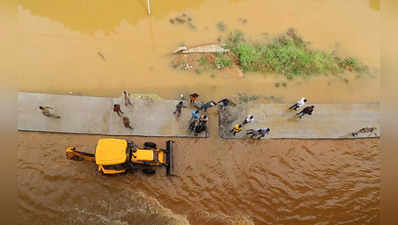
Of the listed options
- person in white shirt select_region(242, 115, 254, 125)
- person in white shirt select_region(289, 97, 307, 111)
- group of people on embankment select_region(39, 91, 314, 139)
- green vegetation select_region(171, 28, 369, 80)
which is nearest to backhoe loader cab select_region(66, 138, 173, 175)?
group of people on embankment select_region(39, 91, 314, 139)

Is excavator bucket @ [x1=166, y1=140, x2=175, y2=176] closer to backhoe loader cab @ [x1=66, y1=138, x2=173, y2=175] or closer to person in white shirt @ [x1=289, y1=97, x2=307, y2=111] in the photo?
backhoe loader cab @ [x1=66, y1=138, x2=173, y2=175]

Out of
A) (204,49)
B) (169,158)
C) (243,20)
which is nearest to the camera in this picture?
(169,158)

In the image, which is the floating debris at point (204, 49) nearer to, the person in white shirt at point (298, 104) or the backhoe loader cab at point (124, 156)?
the person in white shirt at point (298, 104)

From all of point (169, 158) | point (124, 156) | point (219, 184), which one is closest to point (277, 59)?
point (219, 184)

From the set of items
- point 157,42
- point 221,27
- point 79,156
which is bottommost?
point 79,156

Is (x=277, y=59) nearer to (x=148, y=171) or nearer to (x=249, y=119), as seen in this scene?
(x=249, y=119)

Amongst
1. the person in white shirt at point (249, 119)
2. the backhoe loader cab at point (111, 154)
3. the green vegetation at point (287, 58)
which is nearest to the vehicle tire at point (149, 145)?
the backhoe loader cab at point (111, 154)
